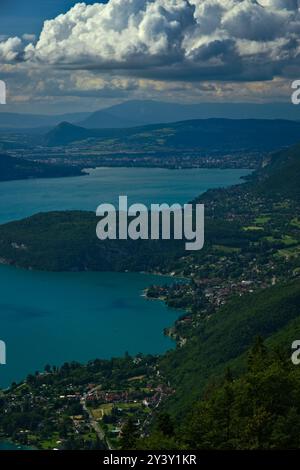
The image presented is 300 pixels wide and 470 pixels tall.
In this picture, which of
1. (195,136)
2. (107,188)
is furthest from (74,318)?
(195,136)

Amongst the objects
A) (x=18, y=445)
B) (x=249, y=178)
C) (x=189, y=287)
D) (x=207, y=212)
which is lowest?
(x=18, y=445)

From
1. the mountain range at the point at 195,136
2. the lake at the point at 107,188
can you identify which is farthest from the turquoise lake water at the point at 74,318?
the mountain range at the point at 195,136

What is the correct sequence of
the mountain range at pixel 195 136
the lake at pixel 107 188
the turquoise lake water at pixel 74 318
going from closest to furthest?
1. the turquoise lake water at pixel 74 318
2. the lake at pixel 107 188
3. the mountain range at pixel 195 136

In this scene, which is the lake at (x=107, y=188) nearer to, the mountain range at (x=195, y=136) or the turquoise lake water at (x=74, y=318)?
the turquoise lake water at (x=74, y=318)

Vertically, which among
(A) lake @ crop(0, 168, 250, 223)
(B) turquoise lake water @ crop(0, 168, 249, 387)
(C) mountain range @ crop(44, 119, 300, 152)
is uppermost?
(C) mountain range @ crop(44, 119, 300, 152)

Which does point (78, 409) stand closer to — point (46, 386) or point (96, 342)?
point (46, 386)

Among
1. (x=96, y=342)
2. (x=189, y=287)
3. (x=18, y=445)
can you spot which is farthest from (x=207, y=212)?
(x=18, y=445)

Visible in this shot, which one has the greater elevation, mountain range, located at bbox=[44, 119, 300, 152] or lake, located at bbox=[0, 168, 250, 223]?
mountain range, located at bbox=[44, 119, 300, 152]

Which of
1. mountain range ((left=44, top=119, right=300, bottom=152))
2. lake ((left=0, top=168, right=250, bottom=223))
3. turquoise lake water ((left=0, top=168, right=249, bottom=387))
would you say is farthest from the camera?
mountain range ((left=44, top=119, right=300, bottom=152))

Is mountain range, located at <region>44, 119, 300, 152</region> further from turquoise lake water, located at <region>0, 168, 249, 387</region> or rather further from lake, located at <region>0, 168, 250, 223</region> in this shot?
turquoise lake water, located at <region>0, 168, 249, 387</region>

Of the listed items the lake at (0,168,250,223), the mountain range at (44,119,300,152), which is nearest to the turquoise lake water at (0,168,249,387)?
the lake at (0,168,250,223)

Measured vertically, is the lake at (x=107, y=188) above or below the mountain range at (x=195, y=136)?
below
